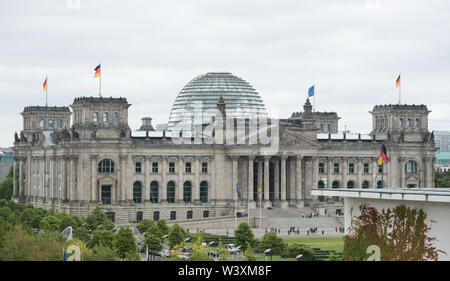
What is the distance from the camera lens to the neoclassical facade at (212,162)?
5640 inches

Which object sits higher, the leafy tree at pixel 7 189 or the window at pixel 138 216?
the leafy tree at pixel 7 189

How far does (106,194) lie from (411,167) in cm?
5221

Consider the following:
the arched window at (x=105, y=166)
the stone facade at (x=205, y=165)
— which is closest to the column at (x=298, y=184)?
the stone facade at (x=205, y=165)

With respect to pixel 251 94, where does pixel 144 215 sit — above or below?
below

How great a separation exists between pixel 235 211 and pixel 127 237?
179ft

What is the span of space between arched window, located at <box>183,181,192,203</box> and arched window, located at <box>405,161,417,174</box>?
37818mm

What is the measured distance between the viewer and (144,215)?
472ft

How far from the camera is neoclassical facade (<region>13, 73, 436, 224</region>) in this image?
143250mm

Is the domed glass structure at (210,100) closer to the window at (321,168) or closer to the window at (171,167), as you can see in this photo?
the window at (321,168)

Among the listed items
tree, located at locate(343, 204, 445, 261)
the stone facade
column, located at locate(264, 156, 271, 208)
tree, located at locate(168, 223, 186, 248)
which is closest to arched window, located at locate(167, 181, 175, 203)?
the stone facade

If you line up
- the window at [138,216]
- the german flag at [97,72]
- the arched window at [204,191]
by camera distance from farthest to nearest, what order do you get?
1. the arched window at [204,191]
2. the window at [138,216]
3. the german flag at [97,72]

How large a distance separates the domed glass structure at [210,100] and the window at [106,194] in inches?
1244
